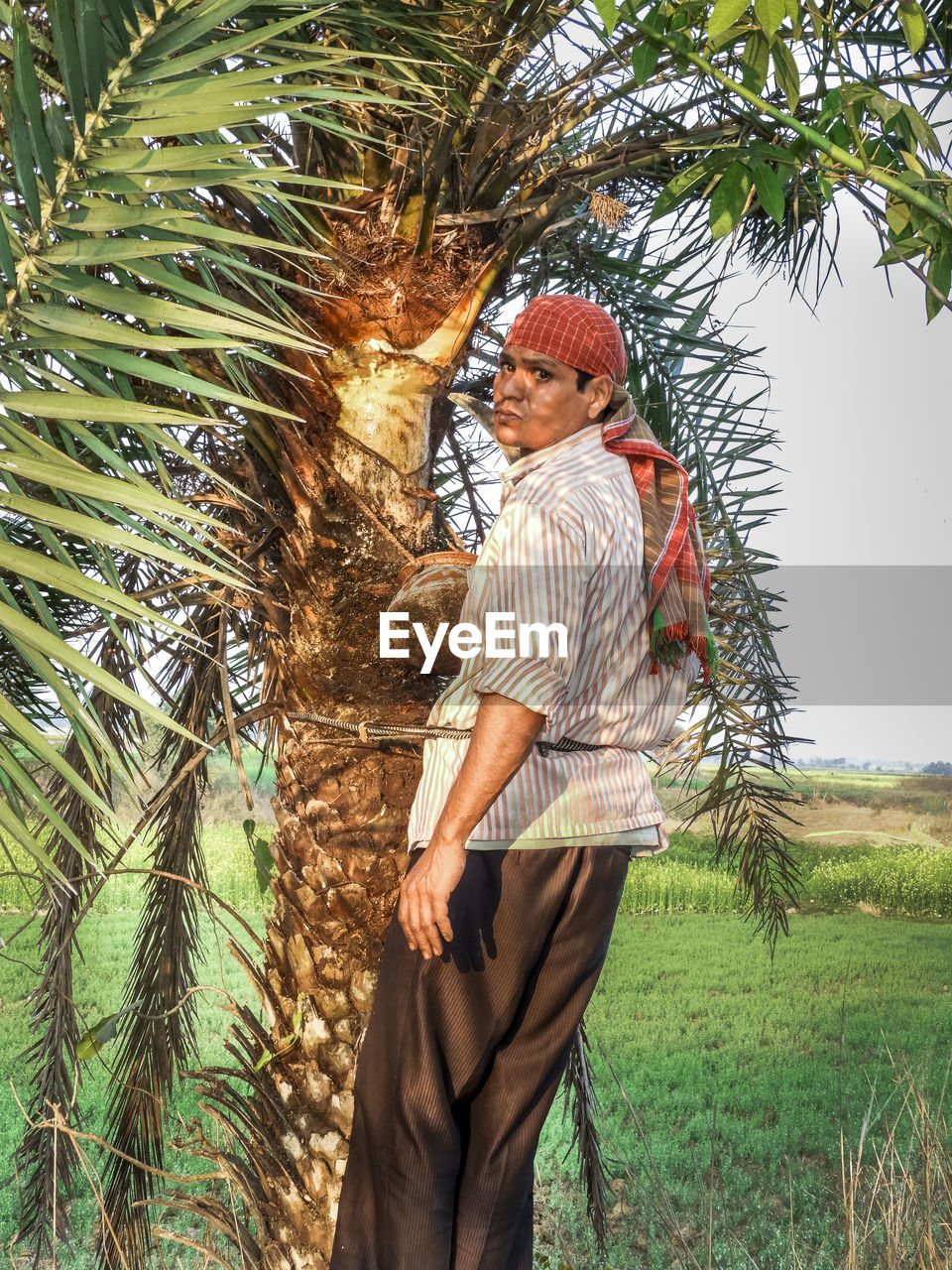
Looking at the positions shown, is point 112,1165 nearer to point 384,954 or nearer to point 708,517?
point 384,954

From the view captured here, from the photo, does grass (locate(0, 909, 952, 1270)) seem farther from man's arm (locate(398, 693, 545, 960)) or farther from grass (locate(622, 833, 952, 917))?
man's arm (locate(398, 693, 545, 960))

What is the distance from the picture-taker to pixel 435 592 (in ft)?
5.36

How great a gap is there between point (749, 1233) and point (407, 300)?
12.4ft

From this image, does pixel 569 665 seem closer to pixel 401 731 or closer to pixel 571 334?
pixel 401 731

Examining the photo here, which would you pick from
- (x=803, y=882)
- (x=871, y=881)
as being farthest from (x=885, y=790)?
(x=803, y=882)

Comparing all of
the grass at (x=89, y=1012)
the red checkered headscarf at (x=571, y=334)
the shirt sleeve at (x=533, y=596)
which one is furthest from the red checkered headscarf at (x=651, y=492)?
the grass at (x=89, y=1012)

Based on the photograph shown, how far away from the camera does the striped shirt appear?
1365 mm

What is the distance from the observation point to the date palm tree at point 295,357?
1.14m

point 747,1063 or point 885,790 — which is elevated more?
point 885,790

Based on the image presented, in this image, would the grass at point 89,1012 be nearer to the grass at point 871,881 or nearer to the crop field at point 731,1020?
the crop field at point 731,1020

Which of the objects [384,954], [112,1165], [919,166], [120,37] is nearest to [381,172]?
[120,37]

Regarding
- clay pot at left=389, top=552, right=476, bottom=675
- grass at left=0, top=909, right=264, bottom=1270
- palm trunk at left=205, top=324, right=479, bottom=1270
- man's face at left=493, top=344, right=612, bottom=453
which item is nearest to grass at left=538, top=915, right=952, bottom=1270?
grass at left=0, top=909, right=264, bottom=1270

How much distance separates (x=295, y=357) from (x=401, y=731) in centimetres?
62

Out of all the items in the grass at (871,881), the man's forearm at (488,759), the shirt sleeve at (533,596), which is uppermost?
the shirt sleeve at (533,596)
